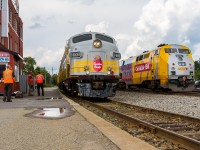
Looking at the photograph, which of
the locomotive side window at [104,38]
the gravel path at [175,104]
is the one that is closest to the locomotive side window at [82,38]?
the locomotive side window at [104,38]

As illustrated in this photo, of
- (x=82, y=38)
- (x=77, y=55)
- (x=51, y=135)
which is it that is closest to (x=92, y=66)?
(x=77, y=55)

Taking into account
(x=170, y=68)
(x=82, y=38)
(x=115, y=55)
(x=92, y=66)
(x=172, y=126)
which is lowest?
(x=172, y=126)

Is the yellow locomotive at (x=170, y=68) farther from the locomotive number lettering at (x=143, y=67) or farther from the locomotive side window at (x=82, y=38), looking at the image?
the locomotive side window at (x=82, y=38)

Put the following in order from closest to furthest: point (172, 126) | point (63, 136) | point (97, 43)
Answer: point (63, 136)
point (172, 126)
point (97, 43)

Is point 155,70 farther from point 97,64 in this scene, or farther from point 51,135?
point 51,135

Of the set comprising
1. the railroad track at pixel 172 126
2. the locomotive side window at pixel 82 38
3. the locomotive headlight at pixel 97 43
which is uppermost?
the locomotive side window at pixel 82 38

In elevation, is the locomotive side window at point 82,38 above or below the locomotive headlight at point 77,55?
above

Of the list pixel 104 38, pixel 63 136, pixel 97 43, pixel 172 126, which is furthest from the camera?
pixel 104 38

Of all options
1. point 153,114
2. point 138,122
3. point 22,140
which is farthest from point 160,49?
point 22,140

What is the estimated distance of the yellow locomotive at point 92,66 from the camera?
618 inches

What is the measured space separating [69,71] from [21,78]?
337 inches

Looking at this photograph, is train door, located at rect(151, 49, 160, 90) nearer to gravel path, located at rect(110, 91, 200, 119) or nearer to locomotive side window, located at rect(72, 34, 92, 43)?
gravel path, located at rect(110, 91, 200, 119)

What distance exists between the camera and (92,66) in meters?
15.9

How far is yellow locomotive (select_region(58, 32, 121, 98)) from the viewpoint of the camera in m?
15.7
